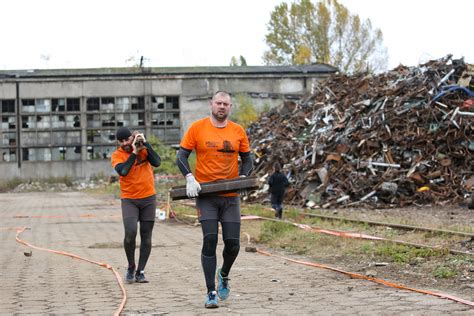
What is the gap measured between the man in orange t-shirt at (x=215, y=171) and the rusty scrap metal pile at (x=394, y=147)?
16.9 metres

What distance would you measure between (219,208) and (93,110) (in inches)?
2438

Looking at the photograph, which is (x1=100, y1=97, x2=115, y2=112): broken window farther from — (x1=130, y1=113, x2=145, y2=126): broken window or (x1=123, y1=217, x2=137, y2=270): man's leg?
(x1=123, y1=217, x2=137, y2=270): man's leg

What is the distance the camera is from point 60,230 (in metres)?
19.8

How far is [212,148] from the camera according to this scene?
7680 millimetres

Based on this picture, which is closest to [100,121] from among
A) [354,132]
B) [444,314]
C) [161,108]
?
[161,108]

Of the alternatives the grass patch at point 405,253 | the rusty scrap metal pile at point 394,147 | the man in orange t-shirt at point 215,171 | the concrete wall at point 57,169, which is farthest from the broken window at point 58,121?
the man in orange t-shirt at point 215,171

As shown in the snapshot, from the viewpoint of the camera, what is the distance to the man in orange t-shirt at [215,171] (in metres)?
7.66

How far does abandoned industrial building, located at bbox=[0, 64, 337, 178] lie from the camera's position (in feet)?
222

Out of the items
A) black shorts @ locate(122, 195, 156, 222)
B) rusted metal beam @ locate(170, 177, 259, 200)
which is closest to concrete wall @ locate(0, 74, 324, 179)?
black shorts @ locate(122, 195, 156, 222)

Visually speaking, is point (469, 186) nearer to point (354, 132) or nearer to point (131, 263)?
point (354, 132)

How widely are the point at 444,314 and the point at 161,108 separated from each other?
204 feet

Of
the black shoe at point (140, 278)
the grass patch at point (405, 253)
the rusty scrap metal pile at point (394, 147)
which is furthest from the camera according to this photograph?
the rusty scrap metal pile at point (394, 147)

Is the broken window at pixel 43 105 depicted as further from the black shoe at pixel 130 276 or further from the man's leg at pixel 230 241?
the man's leg at pixel 230 241

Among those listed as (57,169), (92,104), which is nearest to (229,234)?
(92,104)
